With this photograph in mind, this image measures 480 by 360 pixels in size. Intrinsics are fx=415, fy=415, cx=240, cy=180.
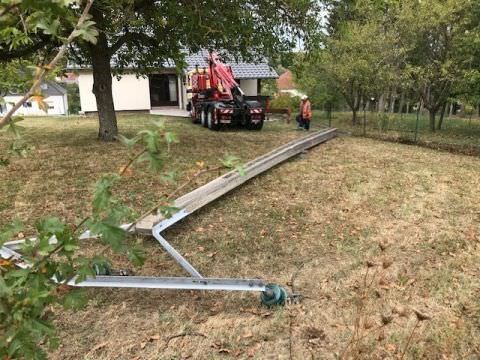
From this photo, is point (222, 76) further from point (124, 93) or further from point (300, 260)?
point (124, 93)

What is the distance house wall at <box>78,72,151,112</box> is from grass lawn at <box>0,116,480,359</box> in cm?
1788

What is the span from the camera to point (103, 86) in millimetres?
10211

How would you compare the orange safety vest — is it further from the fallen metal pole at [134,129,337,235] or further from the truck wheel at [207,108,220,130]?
the fallen metal pole at [134,129,337,235]

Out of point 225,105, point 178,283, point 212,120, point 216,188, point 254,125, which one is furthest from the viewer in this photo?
point 254,125

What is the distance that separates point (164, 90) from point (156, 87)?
0.58 m

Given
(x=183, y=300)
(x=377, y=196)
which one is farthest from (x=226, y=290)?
(x=377, y=196)

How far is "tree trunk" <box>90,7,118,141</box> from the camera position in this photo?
9836 mm

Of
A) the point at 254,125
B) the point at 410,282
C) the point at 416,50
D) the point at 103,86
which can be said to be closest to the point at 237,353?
the point at 410,282

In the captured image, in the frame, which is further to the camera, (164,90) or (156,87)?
(164,90)

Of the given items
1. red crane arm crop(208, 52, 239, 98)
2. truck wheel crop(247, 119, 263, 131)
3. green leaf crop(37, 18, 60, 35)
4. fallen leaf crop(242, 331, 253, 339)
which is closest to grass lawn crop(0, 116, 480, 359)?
fallen leaf crop(242, 331, 253, 339)

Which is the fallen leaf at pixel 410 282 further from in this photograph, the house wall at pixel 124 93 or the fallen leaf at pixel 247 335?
the house wall at pixel 124 93

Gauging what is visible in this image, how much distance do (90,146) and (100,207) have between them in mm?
8908

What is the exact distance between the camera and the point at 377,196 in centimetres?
689

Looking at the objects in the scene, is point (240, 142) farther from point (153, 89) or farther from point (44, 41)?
point (153, 89)
